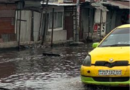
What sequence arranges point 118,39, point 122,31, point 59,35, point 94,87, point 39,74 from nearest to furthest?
point 94,87
point 118,39
point 122,31
point 39,74
point 59,35

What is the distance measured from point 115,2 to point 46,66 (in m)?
25.0

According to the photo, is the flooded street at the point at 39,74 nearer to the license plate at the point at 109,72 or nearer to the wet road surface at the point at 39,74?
the wet road surface at the point at 39,74

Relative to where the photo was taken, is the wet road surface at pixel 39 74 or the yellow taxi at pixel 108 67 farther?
the wet road surface at pixel 39 74

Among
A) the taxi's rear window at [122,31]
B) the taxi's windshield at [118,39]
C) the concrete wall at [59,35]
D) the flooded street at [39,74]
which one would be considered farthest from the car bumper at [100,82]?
the concrete wall at [59,35]

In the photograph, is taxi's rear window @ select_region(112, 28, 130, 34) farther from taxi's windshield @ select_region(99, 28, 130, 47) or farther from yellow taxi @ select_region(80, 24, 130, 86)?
yellow taxi @ select_region(80, 24, 130, 86)

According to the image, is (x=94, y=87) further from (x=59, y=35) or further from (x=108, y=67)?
(x=59, y=35)

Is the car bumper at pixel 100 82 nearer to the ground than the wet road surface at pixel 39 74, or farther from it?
farther from it

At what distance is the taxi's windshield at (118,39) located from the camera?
9.88 m

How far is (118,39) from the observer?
10.1 m

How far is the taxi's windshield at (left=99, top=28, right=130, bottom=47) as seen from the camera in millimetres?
9883

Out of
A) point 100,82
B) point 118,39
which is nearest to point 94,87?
point 100,82

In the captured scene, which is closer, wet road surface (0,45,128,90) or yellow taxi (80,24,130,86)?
yellow taxi (80,24,130,86)

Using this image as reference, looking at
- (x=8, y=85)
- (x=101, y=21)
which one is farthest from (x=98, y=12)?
(x=8, y=85)

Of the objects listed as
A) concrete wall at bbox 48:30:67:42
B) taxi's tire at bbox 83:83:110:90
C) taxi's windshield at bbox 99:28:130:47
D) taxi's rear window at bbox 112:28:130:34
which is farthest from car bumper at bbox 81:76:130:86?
concrete wall at bbox 48:30:67:42
